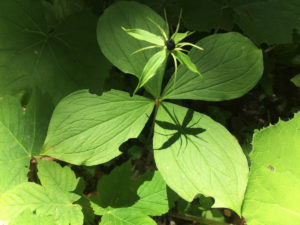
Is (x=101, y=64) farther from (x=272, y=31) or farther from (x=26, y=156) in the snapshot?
(x=272, y=31)

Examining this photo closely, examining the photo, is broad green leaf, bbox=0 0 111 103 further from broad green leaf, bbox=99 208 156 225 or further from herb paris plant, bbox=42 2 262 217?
Answer: broad green leaf, bbox=99 208 156 225

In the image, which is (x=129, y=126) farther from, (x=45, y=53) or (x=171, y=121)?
(x=45, y=53)

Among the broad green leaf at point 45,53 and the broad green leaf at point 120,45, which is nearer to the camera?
the broad green leaf at point 120,45

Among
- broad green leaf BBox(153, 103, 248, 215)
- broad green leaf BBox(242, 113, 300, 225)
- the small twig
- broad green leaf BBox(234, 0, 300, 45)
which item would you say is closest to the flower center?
broad green leaf BBox(153, 103, 248, 215)

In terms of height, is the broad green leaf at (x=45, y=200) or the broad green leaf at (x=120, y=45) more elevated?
the broad green leaf at (x=120, y=45)

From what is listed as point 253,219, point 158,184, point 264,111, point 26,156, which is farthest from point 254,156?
point 26,156

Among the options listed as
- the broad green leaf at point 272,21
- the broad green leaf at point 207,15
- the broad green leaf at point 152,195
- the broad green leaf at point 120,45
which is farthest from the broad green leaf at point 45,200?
the broad green leaf at point 272,21

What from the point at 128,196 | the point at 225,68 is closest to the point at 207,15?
the point at 225,68

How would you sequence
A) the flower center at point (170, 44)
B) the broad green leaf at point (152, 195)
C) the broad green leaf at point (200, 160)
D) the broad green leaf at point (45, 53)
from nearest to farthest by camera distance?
the flower center at point (170, 44)
the broad green leaf at point (200, 160)
the broad green leaf at point (152, 195)
the broad green leaf at point (45, 53)

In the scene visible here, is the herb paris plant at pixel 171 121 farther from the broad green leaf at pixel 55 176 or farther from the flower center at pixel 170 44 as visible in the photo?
the flower center at pixel 170 44
